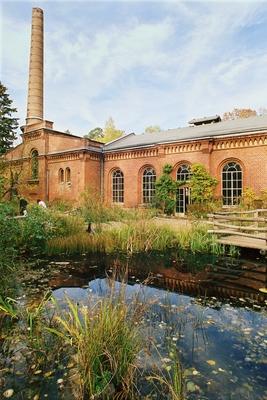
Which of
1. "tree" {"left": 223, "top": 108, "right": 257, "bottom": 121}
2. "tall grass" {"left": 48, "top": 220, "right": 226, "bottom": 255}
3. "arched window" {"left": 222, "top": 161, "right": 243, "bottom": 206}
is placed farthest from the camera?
"tree" {"left": 223, "top": 108, "right": 257, "bottom": 121}

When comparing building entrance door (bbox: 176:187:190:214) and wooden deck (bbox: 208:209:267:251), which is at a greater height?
building entrance door (bbox: 176:187:190:214)

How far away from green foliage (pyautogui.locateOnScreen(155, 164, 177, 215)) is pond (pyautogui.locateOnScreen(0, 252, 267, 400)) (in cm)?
1003

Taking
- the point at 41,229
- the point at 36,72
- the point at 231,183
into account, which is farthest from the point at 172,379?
the point at 36,72

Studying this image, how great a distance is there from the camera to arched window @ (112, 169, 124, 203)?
71.7 ft

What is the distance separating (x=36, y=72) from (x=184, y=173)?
1812 centimetres

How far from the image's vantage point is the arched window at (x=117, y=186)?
21844 millimetres

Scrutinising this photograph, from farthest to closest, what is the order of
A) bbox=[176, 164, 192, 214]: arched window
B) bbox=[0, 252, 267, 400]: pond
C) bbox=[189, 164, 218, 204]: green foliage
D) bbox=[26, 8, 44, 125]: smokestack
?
bbox=[26, 8, 44, 125]: smokestack < bbox=[176, 164, 192, 214]: arched window < bbox=[189, 164, 218, 204]: green foliage < bbox=[0, 252, 267, 400]: pond

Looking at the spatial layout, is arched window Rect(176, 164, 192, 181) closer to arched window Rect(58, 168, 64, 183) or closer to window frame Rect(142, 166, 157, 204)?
window frame Rect(142, 166, 157, 204)

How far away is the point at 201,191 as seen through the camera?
677 inches

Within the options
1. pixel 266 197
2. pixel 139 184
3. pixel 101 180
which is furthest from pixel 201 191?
pixel 101 180

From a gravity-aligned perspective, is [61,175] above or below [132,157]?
below

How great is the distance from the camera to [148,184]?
67.5 feet

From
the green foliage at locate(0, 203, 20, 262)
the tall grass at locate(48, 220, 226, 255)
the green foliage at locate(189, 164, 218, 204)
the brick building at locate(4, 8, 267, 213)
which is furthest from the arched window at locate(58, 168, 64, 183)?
the green foliage at locate(0, 203, 20, 262)

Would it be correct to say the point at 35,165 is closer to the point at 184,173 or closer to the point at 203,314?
the point at 184,173
